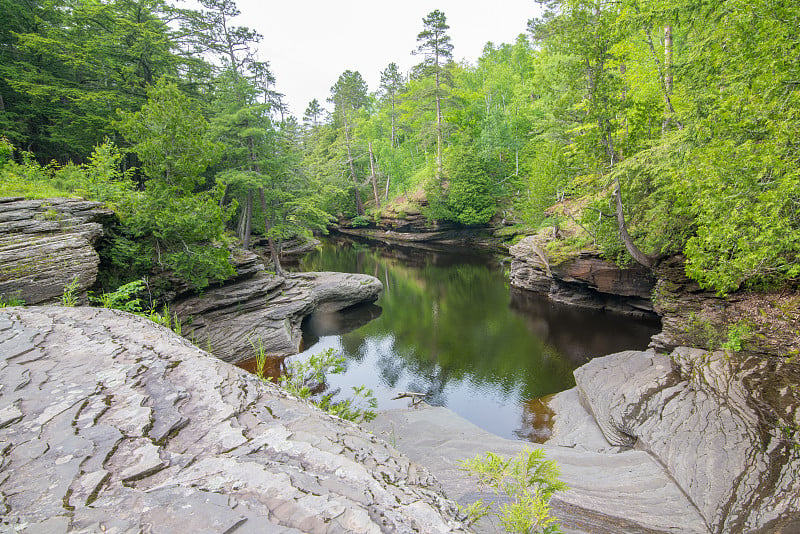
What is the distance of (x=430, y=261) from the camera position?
2822cm

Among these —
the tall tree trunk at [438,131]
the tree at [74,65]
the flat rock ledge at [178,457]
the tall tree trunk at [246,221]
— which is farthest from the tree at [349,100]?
the flat rock ledge at [178,457]

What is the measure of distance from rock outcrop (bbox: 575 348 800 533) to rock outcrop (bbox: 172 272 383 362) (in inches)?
343

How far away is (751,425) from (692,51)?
8.74 meters

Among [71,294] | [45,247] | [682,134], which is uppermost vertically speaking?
[682,134]

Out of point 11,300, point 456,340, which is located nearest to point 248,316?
point 11,300

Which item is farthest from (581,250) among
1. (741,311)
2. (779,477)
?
(779,477)

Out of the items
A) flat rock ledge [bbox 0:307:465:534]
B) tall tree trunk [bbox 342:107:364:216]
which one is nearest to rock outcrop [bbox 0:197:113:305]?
flat rock ledge [bbox 0:307:465:534]

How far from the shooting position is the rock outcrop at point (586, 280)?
14164 millimetres

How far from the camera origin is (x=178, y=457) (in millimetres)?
2043

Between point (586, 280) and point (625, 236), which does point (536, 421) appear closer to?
point (625, 236)

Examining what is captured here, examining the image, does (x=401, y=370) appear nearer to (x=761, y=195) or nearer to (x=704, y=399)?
(x=704, y=399)

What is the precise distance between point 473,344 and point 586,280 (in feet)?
20.6

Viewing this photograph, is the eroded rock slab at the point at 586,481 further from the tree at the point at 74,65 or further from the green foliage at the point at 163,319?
the tree at the point at 74,65

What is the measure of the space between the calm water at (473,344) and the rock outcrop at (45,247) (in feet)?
22.7
